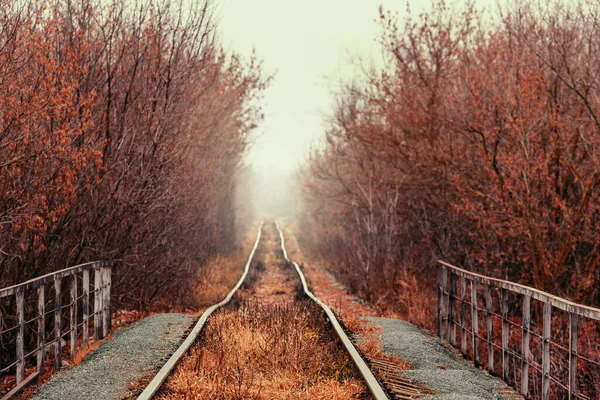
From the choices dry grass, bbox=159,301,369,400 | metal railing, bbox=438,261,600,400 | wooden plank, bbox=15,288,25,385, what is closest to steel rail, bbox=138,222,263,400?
dry grass, bbox=159,301,369,400

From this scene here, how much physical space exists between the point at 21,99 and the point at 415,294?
30.9 ft

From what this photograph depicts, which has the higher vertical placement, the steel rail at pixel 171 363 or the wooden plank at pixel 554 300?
the wooden plank at pixel 554 300

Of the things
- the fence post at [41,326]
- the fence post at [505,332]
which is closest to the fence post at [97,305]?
the fence post at [41,326]

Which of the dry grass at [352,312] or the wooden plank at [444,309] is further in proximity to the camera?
the wooden plank at [444,309]

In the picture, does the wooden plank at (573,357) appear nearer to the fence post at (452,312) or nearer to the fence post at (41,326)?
the fence post at (452,312)

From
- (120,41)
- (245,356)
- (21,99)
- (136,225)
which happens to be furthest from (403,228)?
(21,99)

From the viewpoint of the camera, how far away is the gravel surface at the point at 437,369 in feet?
22.7

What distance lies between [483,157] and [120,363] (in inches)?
346

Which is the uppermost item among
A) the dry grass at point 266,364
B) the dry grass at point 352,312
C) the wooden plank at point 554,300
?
the wooden plank at point 554,300

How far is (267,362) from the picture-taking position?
7.83 metres

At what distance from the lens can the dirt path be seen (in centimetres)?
656

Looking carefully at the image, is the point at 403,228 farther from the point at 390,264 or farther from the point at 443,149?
the point at 443,149

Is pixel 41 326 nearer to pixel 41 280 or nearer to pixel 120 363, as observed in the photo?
pixel 41 280

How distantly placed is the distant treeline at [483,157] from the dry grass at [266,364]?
4.41 m
